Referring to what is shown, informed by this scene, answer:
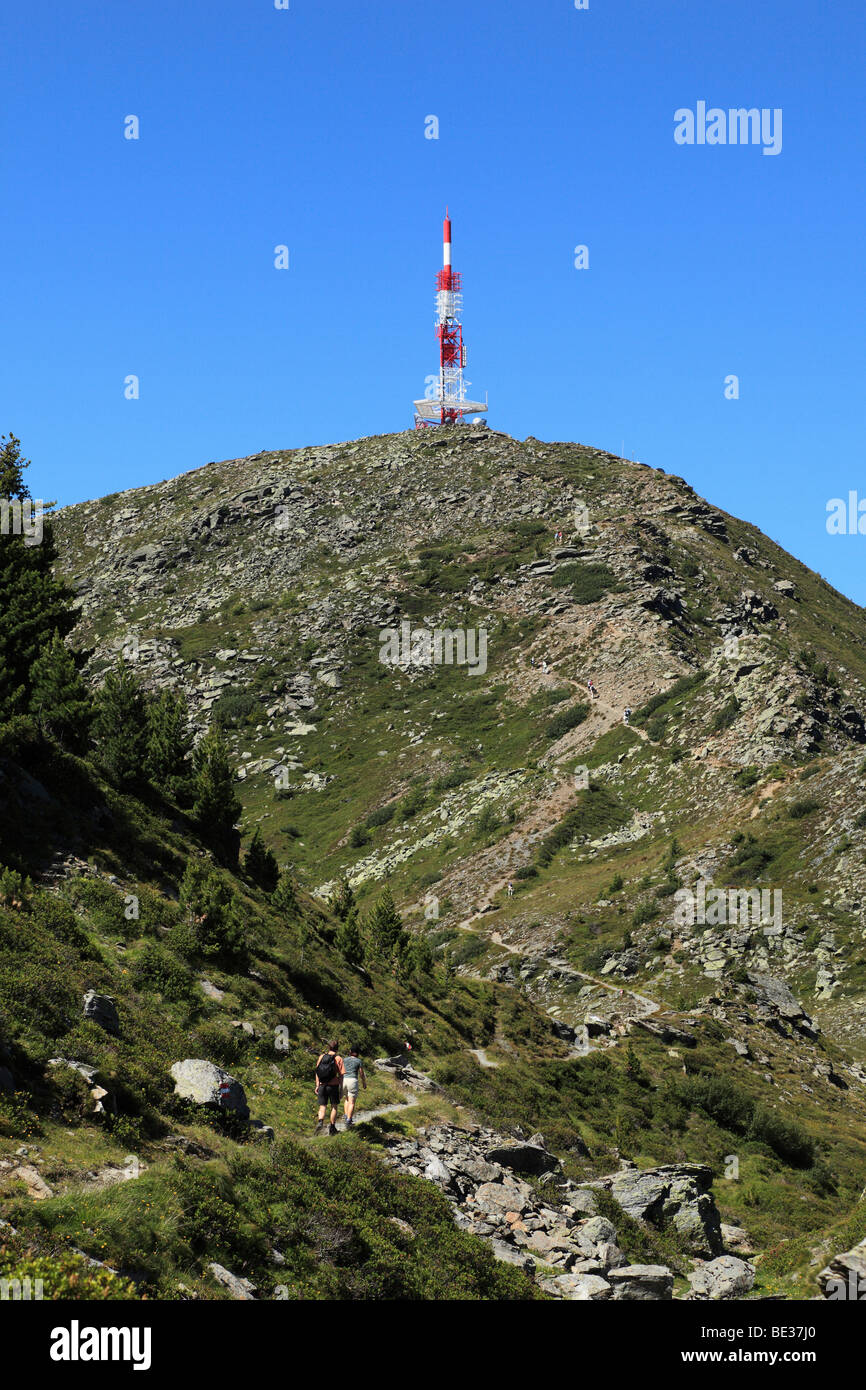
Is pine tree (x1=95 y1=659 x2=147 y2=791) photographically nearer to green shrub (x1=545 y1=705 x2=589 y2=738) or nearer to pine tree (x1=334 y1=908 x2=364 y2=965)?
pine tree (x1=334 y1=908 x2=364 y2=965)

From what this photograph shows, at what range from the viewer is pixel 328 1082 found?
1952 cm

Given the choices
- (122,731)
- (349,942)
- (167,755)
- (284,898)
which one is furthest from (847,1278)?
(122,731)

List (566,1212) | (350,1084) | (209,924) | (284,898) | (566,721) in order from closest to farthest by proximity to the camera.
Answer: (350,1084)
(566,1212)
(209,924)
(284,898)
(566,721)

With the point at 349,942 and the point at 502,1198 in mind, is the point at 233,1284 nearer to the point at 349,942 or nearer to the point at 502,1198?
the point at 502,1198

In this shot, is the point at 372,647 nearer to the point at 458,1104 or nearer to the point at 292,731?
the point at 292,731

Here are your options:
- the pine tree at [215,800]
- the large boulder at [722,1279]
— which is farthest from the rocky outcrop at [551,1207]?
the pine tree at [215,800]

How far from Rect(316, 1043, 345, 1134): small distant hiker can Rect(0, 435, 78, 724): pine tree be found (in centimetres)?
1632

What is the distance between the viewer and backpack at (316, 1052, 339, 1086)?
19.5 metres

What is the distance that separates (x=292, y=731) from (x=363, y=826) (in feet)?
66.9

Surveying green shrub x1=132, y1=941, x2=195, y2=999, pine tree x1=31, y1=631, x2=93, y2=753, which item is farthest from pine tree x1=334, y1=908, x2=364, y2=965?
green shrub x1=132, y1=941, x2=195, y2=999

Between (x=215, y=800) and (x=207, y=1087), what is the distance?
20007 millimetres

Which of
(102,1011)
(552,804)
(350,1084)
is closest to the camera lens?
(102,1011)
